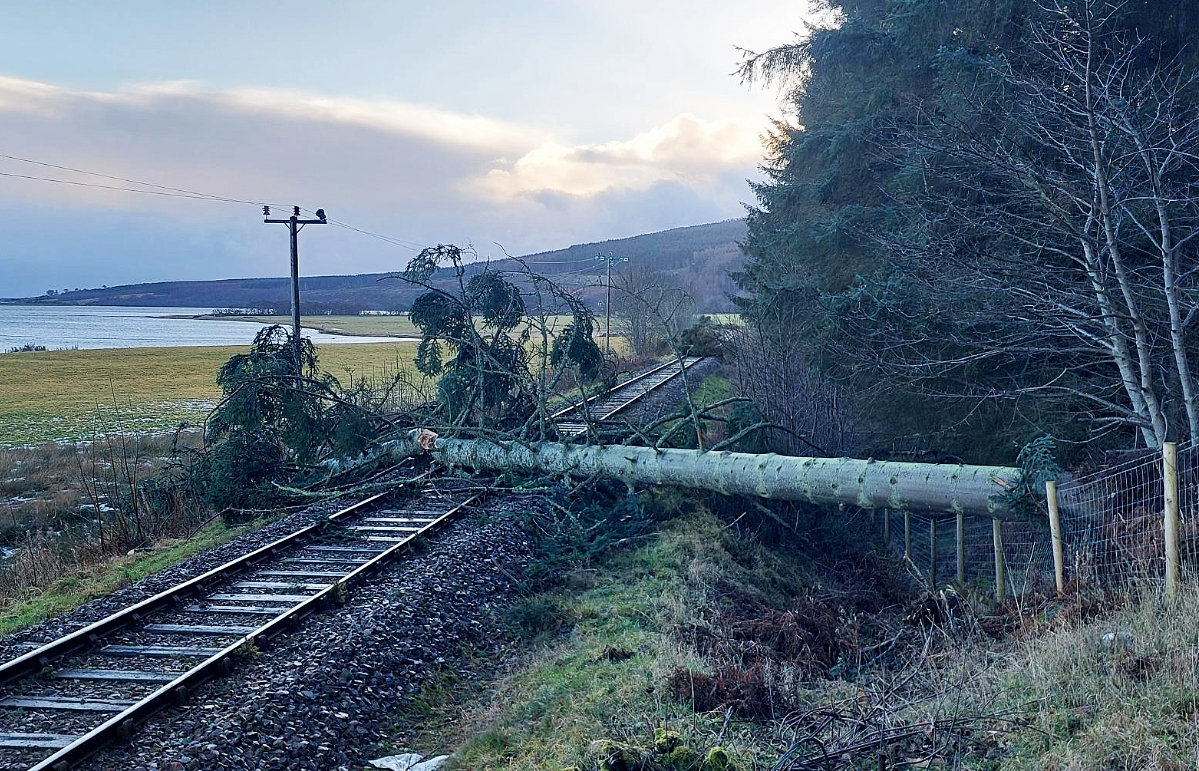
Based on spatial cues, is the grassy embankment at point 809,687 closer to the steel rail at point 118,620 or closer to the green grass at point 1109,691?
the green grass at point 1109,691

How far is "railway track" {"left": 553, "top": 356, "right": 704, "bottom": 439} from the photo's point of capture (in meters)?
15.1

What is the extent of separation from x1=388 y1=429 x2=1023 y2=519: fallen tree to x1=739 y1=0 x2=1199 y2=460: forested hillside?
5.70 ft

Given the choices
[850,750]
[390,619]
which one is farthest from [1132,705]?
[390,619]

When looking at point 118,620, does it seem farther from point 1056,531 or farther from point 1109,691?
point 1056,531

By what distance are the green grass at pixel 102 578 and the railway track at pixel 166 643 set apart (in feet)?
5.44

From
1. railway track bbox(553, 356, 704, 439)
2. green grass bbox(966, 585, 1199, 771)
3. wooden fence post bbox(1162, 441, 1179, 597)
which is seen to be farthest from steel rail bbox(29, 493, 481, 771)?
wooden fence post bbox(1162, 441, 1179, 597)

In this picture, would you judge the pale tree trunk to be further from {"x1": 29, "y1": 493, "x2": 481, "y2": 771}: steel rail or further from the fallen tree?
{"x1": 29, "y1": 493, "x2": 481, "y2": 771}: steel rail

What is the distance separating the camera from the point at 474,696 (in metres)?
7.27

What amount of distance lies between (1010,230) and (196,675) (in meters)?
10.5

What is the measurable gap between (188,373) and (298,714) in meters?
47.3

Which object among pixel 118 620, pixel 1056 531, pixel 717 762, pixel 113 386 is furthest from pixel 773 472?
pixel 113 386

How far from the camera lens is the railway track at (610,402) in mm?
15088

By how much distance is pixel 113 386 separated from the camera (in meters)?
39.5

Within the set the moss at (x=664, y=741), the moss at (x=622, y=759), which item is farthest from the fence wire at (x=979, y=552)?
the moss at (x=622, y=759)
